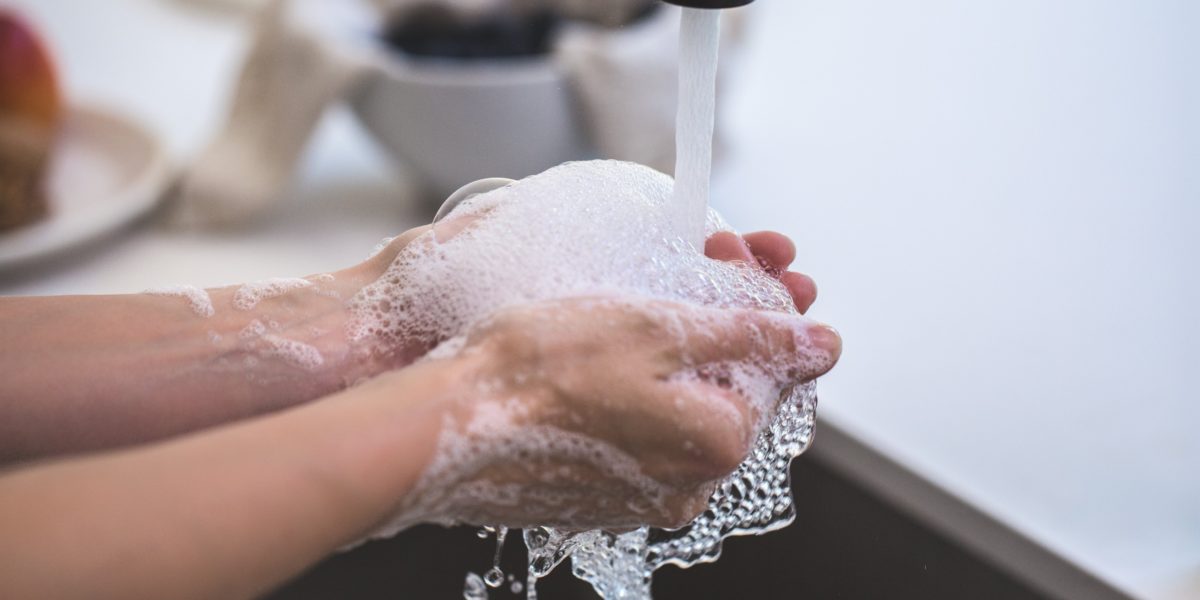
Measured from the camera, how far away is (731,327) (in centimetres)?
32

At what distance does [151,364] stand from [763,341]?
8.3 inches

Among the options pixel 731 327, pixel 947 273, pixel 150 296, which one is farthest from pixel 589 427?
pixel 947 273

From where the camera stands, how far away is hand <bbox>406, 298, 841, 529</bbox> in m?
0.30

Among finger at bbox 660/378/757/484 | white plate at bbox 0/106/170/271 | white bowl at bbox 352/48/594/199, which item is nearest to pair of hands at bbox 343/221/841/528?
finger at bbox 660/378/757/484

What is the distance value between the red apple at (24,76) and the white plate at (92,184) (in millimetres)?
42

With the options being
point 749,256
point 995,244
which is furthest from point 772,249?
point 995,244

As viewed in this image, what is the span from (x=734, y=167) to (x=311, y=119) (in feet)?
0.86

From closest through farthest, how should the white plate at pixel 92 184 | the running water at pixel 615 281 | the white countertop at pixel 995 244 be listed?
the running water at pixel 615 281, the white countertop at pixel 995 244, the white plate at pixel 92 184

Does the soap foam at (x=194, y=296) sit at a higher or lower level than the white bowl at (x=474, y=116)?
lower

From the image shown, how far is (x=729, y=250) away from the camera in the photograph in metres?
0.37

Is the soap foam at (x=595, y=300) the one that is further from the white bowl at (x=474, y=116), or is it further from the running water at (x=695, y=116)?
the white bowl at (x=474, y=116)

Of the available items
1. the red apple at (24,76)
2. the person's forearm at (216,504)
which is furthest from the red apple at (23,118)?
the person's forearm at (216,504)

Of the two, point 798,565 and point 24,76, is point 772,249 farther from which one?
point 24,76

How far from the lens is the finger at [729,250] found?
0.37 meters
